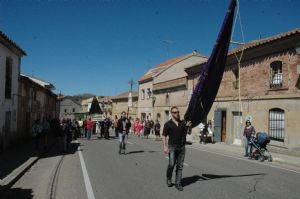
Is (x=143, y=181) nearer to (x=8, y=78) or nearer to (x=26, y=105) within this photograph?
(x=8, y=78)

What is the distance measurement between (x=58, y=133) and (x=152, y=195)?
10.7 m

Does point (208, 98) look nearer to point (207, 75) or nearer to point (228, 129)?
point (207, 75)

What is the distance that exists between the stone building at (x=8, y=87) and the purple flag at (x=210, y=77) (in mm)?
10132

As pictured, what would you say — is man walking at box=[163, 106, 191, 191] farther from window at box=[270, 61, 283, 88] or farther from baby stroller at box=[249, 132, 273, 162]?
window at box=[270, 61, 283, 88]

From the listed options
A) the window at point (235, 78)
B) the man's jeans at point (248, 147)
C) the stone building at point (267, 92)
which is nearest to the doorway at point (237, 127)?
the stone building at point (267, 92)

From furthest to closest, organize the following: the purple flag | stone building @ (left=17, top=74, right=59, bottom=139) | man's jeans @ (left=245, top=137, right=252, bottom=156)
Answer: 1. stone building @ (left=17, top=74, right=59, bottom=139)
2. man's jeans @ (left=245, top=137, right=252, bottom=156)
3. the purple flag

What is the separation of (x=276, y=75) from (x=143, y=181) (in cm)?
1301

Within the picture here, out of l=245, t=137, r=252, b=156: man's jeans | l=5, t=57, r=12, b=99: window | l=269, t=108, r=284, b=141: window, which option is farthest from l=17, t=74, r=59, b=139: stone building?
l=269, t=108, r=284, b=141: window

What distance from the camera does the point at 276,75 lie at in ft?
62.7

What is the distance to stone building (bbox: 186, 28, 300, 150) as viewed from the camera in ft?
57.1

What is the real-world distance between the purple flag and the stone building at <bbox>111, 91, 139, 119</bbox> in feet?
135

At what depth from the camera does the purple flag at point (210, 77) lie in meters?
7.85

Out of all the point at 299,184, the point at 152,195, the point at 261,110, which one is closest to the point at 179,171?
the point at 152,195

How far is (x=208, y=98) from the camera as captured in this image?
8156 millimetres
